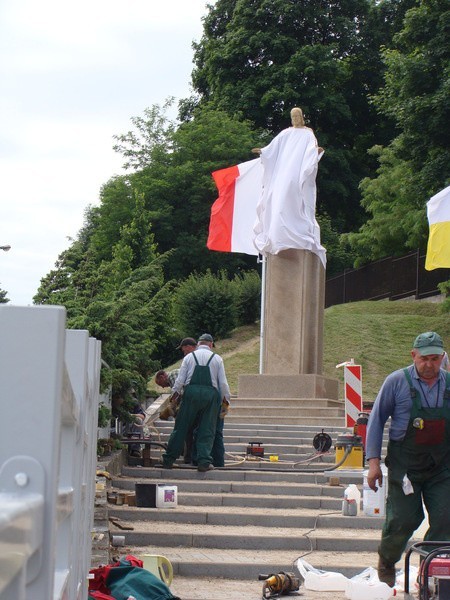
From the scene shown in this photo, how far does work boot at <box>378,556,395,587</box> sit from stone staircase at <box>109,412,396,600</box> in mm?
626

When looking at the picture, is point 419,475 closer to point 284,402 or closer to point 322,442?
point 322,442

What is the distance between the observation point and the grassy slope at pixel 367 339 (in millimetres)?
32312

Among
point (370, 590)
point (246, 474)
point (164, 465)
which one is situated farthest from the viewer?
point (164, 465)

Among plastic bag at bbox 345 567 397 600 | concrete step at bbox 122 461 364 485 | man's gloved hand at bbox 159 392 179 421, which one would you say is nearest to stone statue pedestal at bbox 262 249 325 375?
man's gloved hand at bbox 159 392 179 421

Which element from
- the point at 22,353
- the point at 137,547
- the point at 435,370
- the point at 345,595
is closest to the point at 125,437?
the point at 137,547

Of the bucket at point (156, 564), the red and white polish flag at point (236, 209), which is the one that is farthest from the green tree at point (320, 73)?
the bucket at point (156, 564)

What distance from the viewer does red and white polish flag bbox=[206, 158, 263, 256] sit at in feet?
83.8

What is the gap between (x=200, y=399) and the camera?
14.8 meters

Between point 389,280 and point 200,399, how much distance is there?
3042 cm

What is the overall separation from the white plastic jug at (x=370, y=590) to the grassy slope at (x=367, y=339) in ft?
68.3

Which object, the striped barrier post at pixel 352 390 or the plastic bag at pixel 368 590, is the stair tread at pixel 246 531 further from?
the striped barrier post at pixel 352 390

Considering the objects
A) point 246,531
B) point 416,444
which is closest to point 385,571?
point 416,444

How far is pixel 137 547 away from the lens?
34.4 ft

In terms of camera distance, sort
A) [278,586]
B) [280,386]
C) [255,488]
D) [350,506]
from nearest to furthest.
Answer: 1. [278,586]
2. [350,506]
3. [255,488]
4. [280,386]
